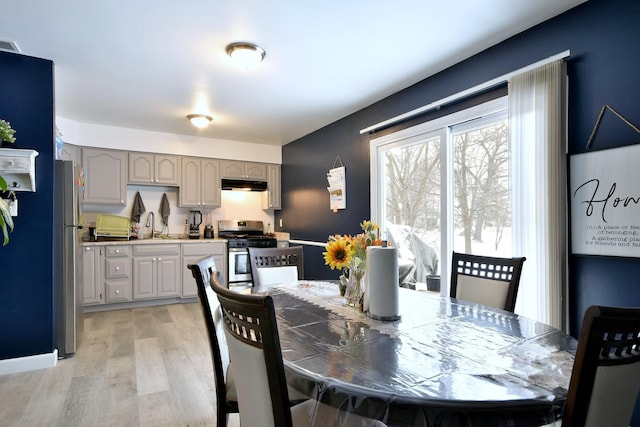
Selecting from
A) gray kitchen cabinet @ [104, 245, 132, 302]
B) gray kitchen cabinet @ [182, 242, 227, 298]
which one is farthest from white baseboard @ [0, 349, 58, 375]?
gray kitchen cabinet @ [182, 242, 227, 298]

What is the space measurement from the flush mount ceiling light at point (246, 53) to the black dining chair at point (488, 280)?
75.9 inches

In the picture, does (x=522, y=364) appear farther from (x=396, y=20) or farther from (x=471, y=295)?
(x=396, y=20)

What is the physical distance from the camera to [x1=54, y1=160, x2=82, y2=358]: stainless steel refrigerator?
285 centimetres

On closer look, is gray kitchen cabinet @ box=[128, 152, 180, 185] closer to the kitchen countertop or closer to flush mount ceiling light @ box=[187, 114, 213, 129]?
the kitchen countertop

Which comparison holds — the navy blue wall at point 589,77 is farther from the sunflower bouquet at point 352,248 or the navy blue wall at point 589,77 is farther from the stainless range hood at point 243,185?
the stainless range hood at point 243,185

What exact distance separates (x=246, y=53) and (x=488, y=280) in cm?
215

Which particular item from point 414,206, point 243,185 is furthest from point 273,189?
point 414,206

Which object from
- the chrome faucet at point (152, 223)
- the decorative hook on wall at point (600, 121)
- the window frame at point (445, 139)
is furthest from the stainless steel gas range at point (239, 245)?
the decorative hook on wall at point (600, 121)

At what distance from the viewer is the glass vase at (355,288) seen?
168cm

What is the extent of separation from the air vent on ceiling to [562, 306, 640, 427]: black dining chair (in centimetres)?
352

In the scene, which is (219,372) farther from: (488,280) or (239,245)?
(239,245)

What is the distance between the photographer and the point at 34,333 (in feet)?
8.83

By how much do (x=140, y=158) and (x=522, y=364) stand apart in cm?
497

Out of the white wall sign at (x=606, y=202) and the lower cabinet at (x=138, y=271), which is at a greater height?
the white wall sign at (x=606, y=202)
